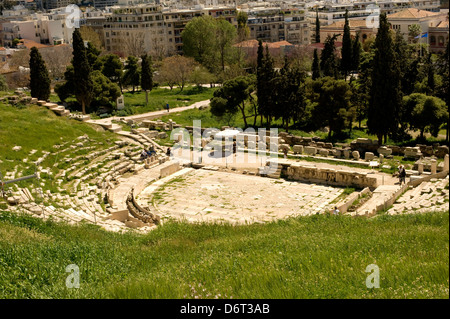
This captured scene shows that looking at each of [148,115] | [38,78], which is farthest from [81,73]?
[148,115]

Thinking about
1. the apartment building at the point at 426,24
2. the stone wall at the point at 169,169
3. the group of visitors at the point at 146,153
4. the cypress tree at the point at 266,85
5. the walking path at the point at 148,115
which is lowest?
the stone wall at the point at 169,169

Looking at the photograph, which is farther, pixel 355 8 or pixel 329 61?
pixel 355 8

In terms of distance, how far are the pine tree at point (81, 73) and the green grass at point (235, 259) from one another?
795 inches

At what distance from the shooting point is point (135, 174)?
27.2 m

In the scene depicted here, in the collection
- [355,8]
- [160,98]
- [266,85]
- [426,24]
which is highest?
[355,8]

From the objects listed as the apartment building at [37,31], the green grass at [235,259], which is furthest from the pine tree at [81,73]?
the apartment building at [37,31]

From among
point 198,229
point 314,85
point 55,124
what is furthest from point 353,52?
point 198,229

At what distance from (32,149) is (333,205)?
44.7ft

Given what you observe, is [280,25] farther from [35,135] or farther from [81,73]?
[35,135]

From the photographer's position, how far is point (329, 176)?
83.0 ft

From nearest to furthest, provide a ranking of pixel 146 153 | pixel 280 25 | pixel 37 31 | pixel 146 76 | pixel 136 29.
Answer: pixel 146 153
pixel 146 76
pixel 136 29
pixel 280 25
pixel 37 31

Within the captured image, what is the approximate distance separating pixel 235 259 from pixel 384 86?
18.5 metres

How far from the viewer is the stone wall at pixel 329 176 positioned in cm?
2436

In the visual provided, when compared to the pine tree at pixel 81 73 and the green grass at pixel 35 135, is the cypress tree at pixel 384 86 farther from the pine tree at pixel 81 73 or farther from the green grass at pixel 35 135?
the pine tree at pixel 81 73
